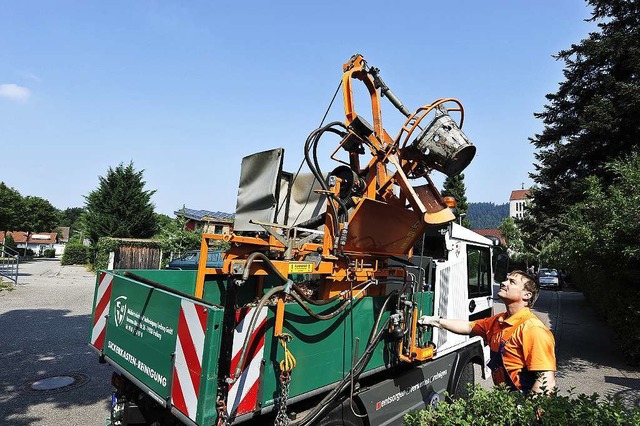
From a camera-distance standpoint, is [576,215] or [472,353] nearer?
[472,353]

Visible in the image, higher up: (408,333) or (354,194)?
(354,194)

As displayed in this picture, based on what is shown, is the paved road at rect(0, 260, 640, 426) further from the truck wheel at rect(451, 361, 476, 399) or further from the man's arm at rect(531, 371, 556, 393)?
the truck wheel at rect(451, 361, 476, 399)

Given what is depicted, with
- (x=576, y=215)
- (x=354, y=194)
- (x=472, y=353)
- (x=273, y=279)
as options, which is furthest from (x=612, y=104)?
(x=273, y=279)

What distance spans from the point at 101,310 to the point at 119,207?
26757 millimetres

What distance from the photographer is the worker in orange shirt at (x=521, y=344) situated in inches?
105

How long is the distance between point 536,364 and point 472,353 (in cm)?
308

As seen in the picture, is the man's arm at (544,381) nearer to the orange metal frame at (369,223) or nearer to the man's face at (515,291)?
the man's face at (515,291)

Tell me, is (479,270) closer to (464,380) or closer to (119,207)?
(464,380)

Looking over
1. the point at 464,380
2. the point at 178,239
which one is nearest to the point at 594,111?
the point at 464,380

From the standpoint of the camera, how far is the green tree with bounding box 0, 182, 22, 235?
30234mm

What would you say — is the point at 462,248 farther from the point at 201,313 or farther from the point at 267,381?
the point at 201,313

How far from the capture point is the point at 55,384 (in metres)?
5.82

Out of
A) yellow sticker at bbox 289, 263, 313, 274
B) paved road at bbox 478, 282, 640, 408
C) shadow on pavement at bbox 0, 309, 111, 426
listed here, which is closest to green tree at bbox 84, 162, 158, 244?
shadow on pavement at bbox 0, 309, 111, 426

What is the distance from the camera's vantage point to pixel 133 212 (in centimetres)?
2791
